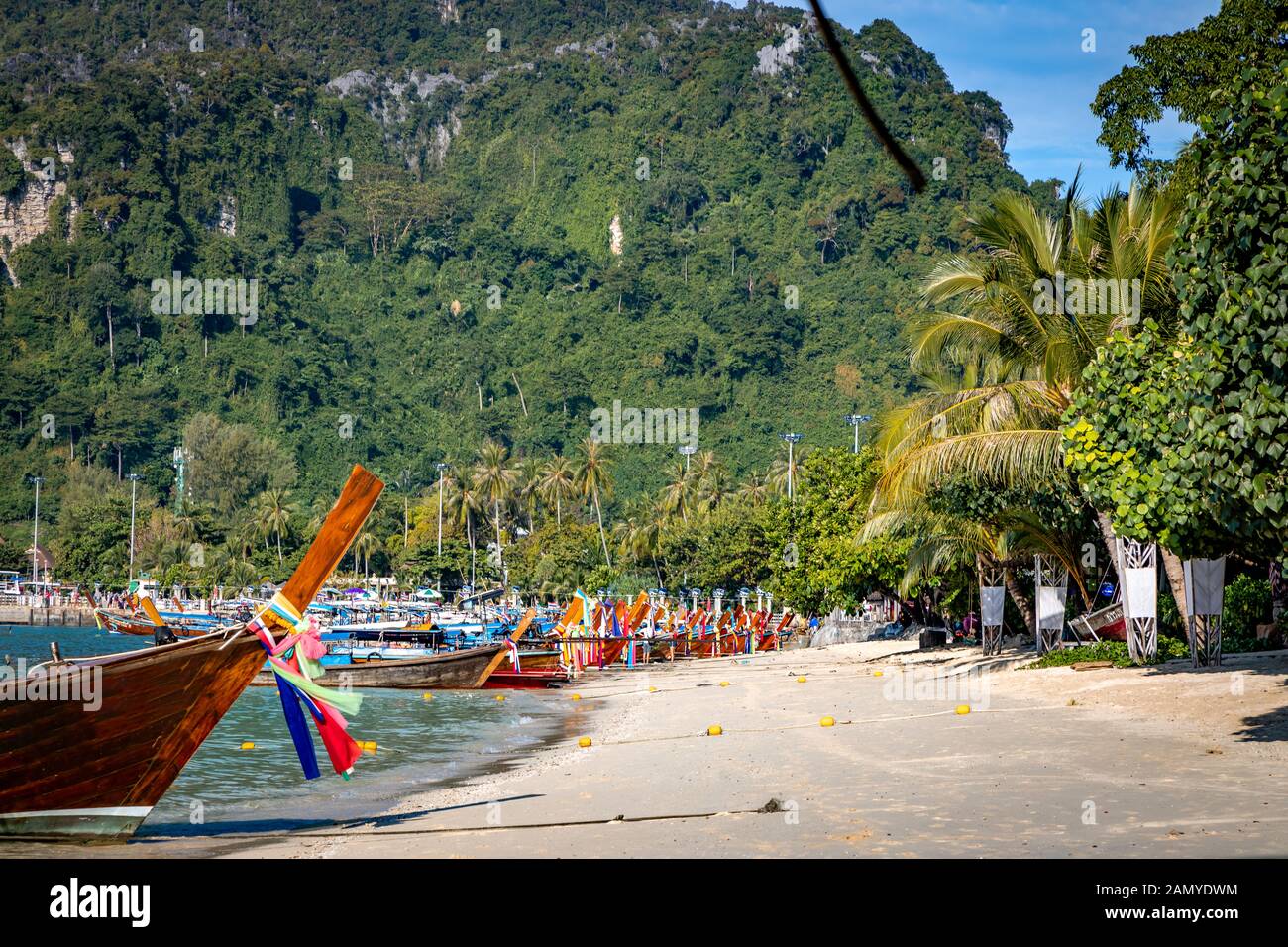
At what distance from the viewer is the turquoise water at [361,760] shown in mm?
15277

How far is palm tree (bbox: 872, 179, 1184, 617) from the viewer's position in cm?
2073

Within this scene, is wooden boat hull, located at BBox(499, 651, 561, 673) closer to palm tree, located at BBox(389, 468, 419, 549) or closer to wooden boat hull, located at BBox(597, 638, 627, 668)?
wooden boat hull, located at BBox(597, 638, 627, 668)

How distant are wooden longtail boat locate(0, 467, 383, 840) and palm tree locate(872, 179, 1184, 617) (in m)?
12.4

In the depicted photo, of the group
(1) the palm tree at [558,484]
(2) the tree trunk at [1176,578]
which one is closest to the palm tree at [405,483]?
(1) the palm tree at [558,484]

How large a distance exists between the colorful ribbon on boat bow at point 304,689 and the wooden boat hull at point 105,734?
373mm

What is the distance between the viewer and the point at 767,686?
30.3 m

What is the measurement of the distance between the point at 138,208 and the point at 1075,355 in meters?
193

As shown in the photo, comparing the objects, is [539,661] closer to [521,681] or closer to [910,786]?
[521,681]

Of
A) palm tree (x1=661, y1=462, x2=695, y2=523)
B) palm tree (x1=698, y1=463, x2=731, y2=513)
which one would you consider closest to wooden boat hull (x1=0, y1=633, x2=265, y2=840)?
palm tree (x1=698, y1=463, x2=731, y2=513)

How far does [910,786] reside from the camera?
12.2 m

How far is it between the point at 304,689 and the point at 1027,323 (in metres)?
16.0

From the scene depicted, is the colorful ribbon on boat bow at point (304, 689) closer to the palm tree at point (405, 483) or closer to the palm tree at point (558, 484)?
Result: the palm tree at point (558, 484)
